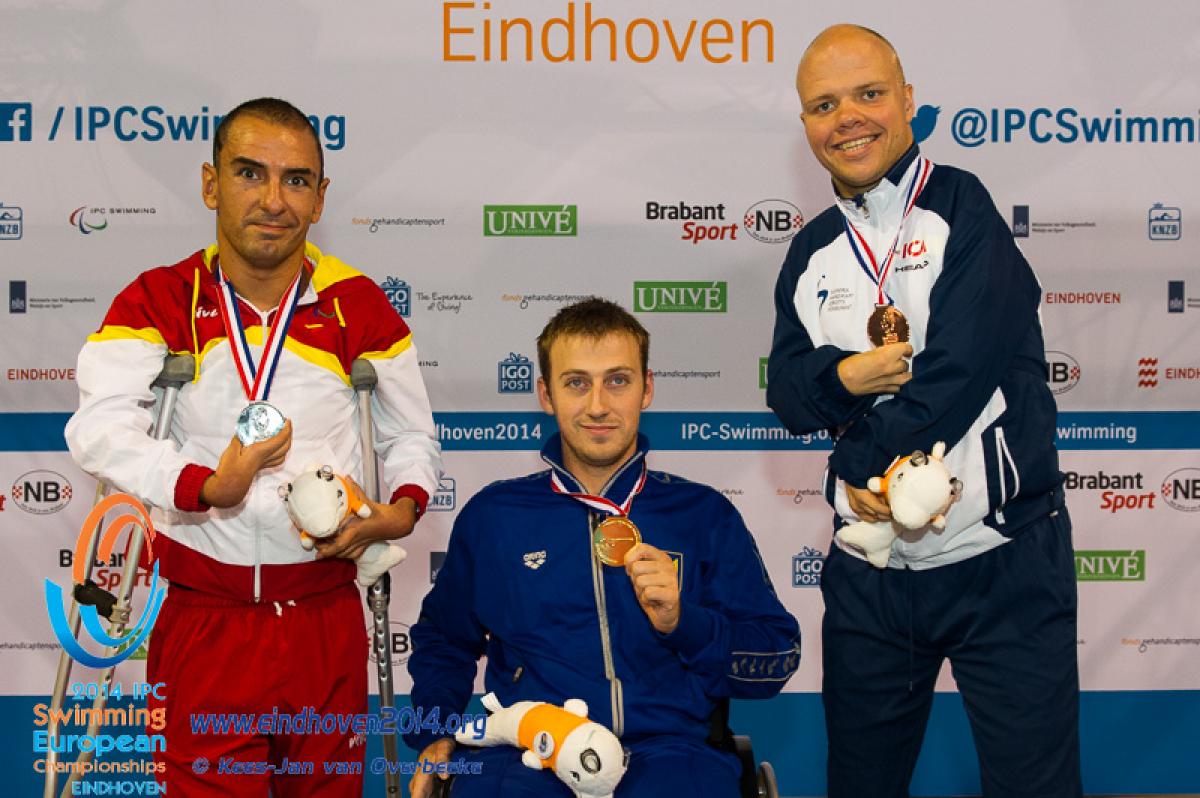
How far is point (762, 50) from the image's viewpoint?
4.68 metres

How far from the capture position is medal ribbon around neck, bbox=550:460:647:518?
268 cm

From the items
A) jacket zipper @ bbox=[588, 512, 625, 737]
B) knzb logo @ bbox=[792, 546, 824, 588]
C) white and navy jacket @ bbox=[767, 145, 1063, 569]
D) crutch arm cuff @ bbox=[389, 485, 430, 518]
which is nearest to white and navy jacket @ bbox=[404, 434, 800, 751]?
jacket zipper @ bbox=[588, 512, 625, 737]

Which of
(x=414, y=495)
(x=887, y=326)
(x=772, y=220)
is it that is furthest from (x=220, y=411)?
(x=772, y=220)

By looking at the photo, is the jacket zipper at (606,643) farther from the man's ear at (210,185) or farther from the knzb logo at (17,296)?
the knzb logo at (17,296)

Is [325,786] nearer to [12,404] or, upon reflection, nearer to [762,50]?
[12,404]

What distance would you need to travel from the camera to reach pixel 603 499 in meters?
2.69

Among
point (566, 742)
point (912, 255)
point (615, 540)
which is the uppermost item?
point (912, 255)

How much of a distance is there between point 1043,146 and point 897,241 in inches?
96.4

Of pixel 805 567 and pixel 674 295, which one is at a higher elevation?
pixel 674 295

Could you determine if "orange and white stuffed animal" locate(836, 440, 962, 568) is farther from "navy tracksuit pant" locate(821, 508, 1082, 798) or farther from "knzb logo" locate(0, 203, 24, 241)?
"knzb logo" locate(0, 203, 24, 241)

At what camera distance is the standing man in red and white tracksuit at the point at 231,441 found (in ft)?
8.68

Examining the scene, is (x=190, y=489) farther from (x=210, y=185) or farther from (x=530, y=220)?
(x=530, y=220)

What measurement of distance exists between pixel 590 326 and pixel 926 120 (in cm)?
257

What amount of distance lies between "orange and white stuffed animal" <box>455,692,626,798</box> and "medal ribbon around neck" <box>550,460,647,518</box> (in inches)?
17.6
